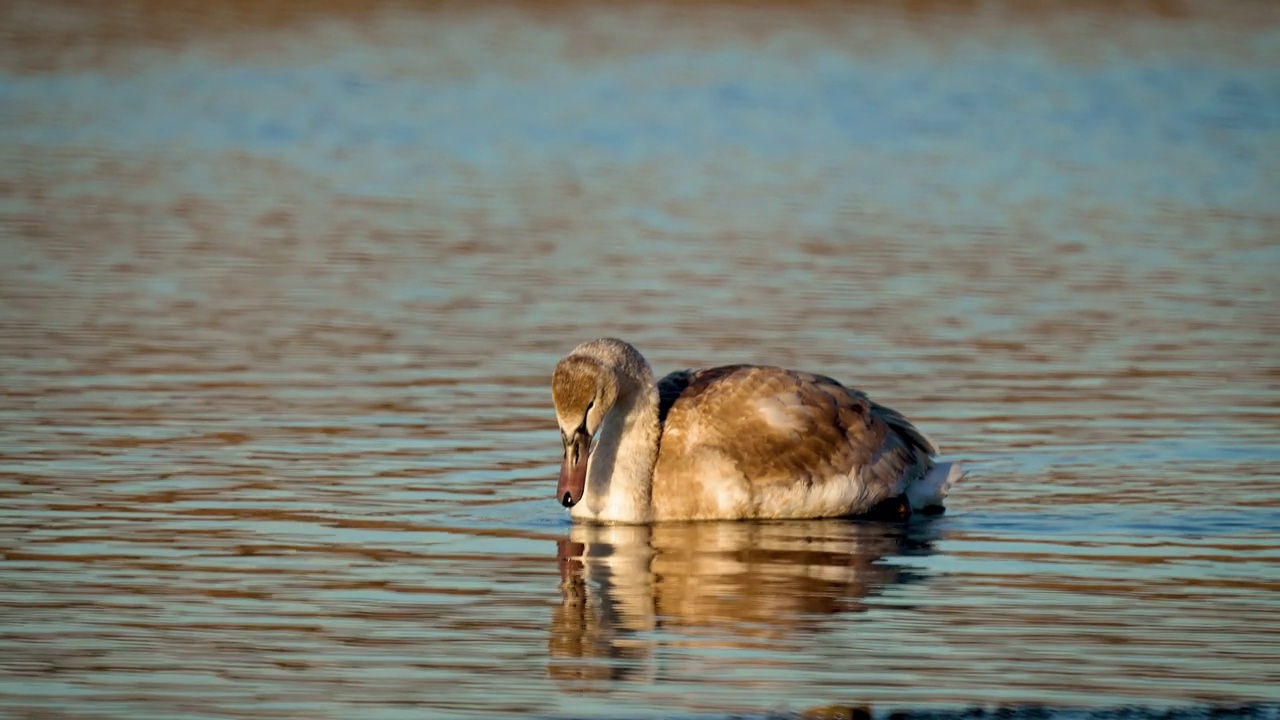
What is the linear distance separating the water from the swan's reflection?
0.03m

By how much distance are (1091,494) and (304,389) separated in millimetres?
5342

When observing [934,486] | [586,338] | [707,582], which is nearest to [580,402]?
[707,582]

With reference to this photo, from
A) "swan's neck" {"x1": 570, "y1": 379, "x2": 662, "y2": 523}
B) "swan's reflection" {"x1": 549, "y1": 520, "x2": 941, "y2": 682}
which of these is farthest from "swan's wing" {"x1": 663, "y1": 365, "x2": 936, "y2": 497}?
"swan's reflection" {"x1": 549, "y1": 520, "x2": 941, "y2": 682}

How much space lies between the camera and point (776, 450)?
11.6 m

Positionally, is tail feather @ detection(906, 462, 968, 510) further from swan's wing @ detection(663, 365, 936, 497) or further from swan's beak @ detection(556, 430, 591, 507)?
swan's beak @ detection(556, 430, 591, 507)

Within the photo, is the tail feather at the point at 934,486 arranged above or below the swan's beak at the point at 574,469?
below

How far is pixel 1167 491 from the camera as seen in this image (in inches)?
465

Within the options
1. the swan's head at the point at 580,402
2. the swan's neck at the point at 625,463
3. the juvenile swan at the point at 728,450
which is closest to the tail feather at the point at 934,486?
the juvenile swan at the point at 728,450

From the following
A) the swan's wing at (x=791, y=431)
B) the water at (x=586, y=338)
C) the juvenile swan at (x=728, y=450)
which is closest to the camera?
the water at (x=586, y=338)

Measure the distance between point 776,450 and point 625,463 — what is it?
2.51ft

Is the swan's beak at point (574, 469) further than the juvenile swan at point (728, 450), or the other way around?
the juvenile swan at point (728, 450)

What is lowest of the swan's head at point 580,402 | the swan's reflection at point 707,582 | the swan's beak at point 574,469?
the swan's reflection at point 707,582

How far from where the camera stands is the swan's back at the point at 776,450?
11.5 meters

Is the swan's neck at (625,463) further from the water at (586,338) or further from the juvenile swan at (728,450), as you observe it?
the water at (586,338)
